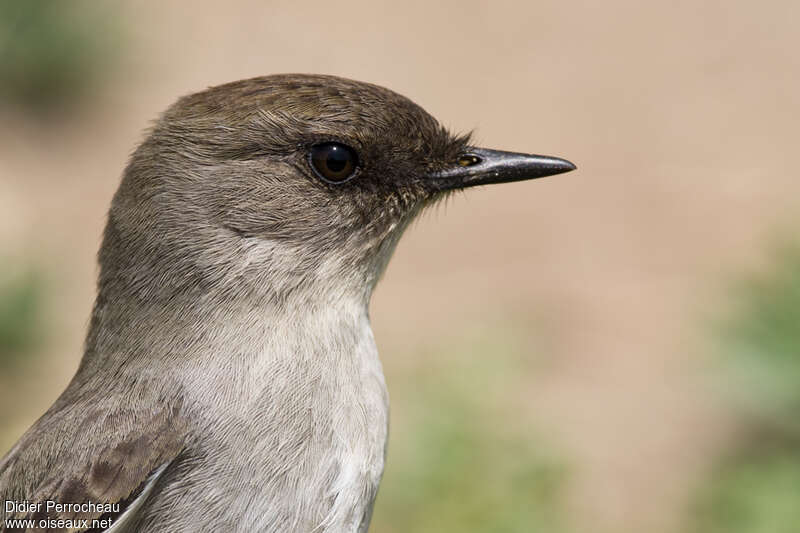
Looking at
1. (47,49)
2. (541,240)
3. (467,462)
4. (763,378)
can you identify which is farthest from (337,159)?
(47,49)

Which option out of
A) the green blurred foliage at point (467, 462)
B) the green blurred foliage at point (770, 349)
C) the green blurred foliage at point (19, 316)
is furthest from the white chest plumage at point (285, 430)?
the green blurred foliage at point (19, 316)

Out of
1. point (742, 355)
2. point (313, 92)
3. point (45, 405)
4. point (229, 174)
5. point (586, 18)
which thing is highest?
point (586, 18)

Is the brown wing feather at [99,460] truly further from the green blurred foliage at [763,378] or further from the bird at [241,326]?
the green blurred foliage at [763,378]

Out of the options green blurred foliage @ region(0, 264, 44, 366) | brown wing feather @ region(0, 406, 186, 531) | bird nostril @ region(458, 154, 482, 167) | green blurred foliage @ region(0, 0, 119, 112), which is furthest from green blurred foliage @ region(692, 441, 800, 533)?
green blurred foliage @ region(0, 0, 119, 112)

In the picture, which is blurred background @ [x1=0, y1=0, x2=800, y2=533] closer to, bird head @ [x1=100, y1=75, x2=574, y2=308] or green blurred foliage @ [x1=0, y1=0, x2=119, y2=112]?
green blurred foliage @ [x1=0, y1=0, x2=119, y2=112]

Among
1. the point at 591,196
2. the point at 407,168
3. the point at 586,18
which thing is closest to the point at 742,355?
the point at 591,196

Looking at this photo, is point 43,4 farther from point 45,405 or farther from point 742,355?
point 742,355
